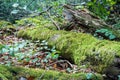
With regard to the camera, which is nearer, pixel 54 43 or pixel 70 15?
pixel 54 43

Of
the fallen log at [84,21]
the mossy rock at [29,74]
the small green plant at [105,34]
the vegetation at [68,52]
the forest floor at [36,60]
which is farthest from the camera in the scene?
the fallen log at [84,21]

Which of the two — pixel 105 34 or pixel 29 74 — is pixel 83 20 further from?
pixel 29 74

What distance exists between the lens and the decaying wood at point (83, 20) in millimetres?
5051

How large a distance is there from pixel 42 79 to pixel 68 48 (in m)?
1.44

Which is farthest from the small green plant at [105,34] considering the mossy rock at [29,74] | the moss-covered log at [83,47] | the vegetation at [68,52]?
the mossy rock at [29,74]

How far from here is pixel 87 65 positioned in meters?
3.67

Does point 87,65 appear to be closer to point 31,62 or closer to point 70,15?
point 31,62

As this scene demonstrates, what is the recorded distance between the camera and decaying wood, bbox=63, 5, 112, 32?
5.05m

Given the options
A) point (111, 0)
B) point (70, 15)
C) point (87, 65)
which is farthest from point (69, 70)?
point (70, 15)

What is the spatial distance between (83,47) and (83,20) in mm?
1249

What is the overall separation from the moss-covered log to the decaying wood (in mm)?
638

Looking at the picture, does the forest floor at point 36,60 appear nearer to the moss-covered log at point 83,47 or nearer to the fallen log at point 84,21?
the moss-covered log at point 83,47

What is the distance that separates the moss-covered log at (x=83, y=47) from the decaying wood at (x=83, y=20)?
0.64 metres

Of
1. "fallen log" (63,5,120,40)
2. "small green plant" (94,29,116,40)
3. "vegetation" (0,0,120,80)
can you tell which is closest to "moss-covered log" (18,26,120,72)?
"vegetation" (0,0,120,80)
